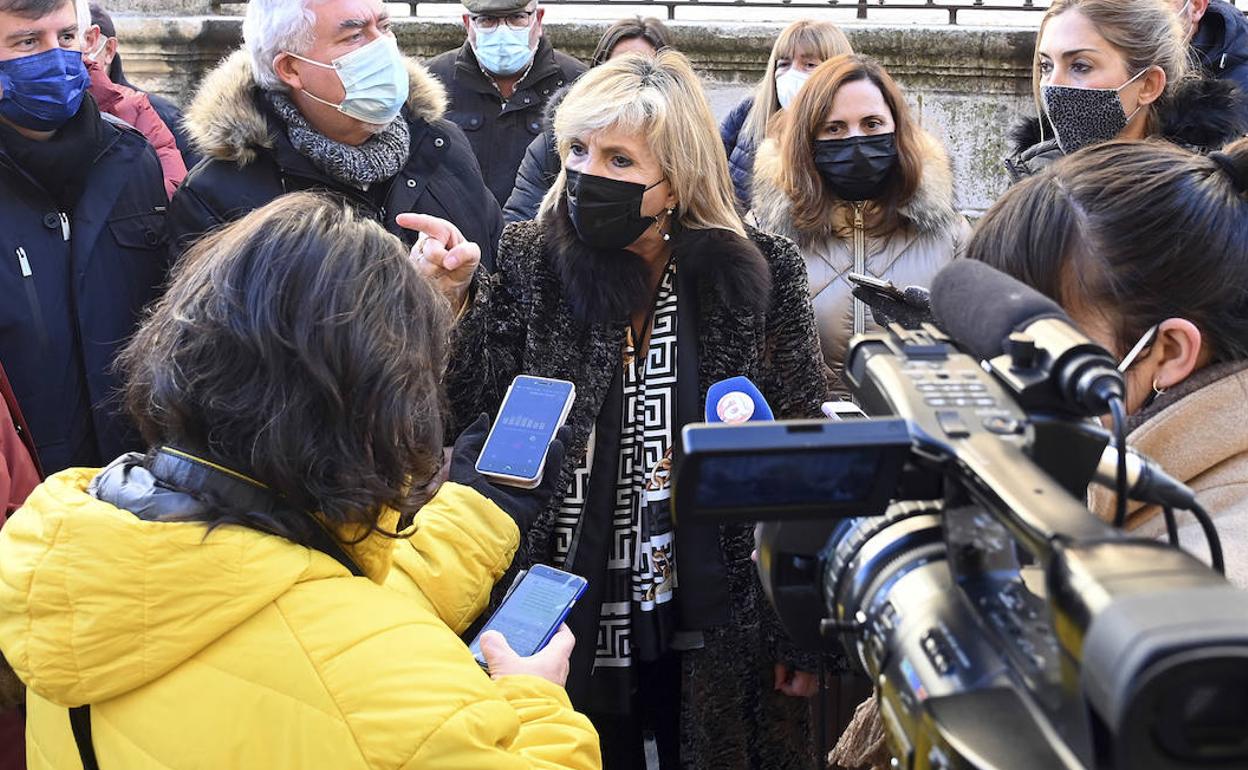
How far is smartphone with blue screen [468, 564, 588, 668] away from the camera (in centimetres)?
192

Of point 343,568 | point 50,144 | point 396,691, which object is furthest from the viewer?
point 50,144

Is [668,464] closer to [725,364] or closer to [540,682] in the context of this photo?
[725,364]

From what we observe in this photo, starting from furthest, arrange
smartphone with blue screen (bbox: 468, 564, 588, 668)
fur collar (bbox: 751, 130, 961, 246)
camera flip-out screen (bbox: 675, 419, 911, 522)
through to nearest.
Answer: fur collar (bbox: 751, 130, 961, 246), smartphone with blue screen (bbox: 468, 564, 588, 668), camera flip-out screen (bbox: 675, 419, 911, 522)

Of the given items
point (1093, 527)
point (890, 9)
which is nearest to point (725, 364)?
point (1093, 527)

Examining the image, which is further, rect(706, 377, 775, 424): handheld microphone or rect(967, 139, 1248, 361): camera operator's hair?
rect(706, 377, 775, 424): handheld microphone

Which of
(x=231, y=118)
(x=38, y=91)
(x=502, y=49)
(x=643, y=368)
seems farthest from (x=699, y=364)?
(x=502, y=49)

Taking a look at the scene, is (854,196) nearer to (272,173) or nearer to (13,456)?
(272,173)

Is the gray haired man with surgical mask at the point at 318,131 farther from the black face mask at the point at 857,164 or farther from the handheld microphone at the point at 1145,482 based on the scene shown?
the handheld microphone at the point at 1145,482

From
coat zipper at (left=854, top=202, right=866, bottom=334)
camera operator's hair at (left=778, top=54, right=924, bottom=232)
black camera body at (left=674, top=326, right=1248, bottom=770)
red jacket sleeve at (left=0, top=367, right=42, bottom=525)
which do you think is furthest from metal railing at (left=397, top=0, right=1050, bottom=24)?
black camera body at (left=674, top=326, right=1248, bottom=770)

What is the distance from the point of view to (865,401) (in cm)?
116

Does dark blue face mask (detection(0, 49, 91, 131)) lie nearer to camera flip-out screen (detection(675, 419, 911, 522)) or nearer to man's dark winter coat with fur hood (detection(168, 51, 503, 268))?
man's dark winter coat with fur hood (detection(168, 51, 503, 268))

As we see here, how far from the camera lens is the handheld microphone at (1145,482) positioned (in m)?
1.04

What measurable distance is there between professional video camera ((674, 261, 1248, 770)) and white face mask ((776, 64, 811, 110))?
11.8 ft

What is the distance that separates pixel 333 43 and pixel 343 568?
2100 millimetres
